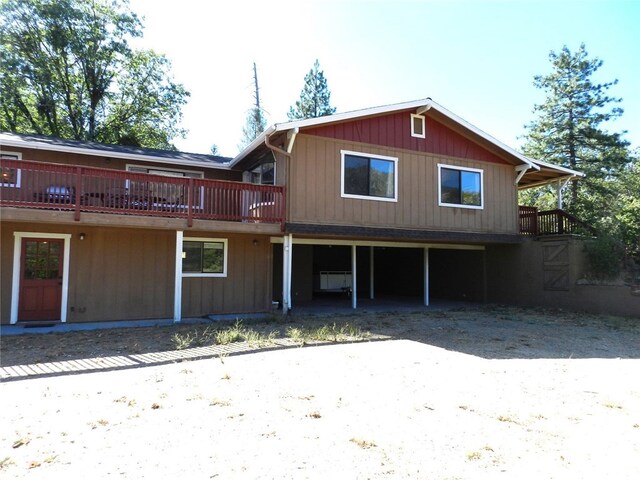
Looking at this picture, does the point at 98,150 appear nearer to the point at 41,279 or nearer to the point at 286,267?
the point at 41,279

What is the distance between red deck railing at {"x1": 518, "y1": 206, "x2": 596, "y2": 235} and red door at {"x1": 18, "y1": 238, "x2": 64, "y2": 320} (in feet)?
46.0

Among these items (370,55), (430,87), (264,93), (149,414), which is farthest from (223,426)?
(264,93)

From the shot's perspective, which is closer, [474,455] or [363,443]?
[474,455]

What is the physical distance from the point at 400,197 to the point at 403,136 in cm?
178

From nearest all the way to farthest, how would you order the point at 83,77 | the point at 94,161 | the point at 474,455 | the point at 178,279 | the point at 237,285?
the point at 474,455 → the point at 178,279 → the point at 237,285 → the point at 94,161 → the point at 83,77

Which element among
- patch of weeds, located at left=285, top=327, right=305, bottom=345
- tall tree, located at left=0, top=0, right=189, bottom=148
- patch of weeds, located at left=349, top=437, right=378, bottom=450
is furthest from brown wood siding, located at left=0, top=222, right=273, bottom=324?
tall tree, located at left=0, top=0, right=189, bottom=148

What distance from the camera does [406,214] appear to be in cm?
1220

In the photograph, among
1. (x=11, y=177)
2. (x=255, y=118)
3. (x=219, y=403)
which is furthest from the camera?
(x=255, y=118)

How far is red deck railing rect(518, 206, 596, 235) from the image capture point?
13367 mm

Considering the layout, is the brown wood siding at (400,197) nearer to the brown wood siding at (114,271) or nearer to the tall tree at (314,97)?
the brown wood siding at (114,271)

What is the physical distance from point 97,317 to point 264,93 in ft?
69.7

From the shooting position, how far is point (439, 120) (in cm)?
1285

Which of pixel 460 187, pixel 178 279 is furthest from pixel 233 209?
pixel 460 187

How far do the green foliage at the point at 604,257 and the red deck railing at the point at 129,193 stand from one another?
8.86m
